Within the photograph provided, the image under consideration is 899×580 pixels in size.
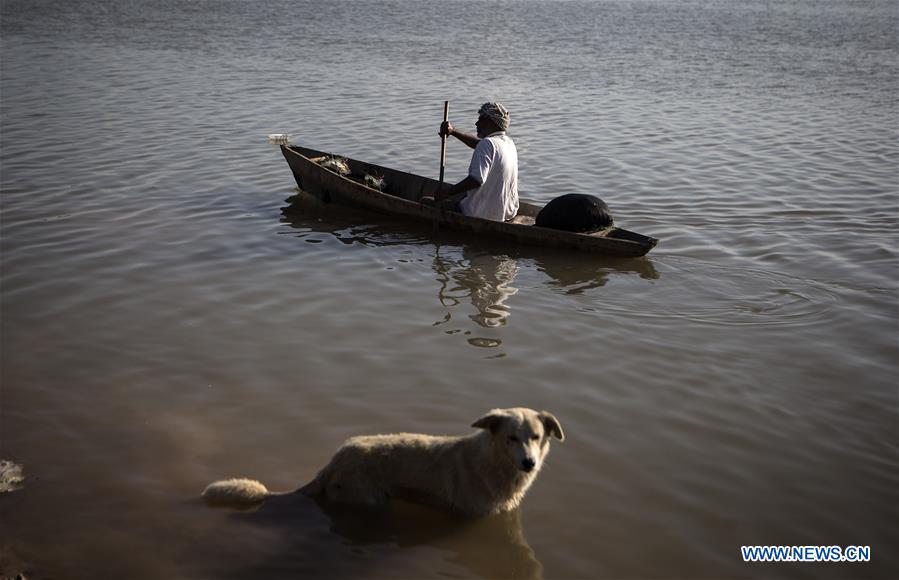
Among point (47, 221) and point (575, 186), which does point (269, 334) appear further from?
point (575, 186)

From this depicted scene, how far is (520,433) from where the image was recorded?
4.48 m

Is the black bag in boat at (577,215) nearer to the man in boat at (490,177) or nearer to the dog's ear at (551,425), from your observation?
the man in boat at (490,177)

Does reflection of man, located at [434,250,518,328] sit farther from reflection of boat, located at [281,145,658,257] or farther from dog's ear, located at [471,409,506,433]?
dog's ear, located at [471,409,506,433]

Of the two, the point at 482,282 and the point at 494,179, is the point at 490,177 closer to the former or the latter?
the point at 494,179

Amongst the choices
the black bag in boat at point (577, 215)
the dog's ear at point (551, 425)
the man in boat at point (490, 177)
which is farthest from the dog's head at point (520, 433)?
the man in boat at point (490, 177)

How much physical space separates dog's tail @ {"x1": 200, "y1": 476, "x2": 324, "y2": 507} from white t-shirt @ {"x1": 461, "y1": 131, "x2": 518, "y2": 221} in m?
5.39

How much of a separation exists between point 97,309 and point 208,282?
1185mm

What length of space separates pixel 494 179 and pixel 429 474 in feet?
18.8

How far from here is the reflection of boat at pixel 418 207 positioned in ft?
30.8

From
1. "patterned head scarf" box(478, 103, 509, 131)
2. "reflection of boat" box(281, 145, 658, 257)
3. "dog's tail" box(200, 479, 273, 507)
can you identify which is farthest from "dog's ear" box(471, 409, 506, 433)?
"patterned head scarf" box(478, 103, 509, 131)

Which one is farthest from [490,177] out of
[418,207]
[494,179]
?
[418,207]

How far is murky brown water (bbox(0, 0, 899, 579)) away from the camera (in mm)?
4836

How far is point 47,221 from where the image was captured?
34.4 feet

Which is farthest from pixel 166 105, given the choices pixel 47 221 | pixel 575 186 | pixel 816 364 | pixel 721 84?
pixel 816 364
